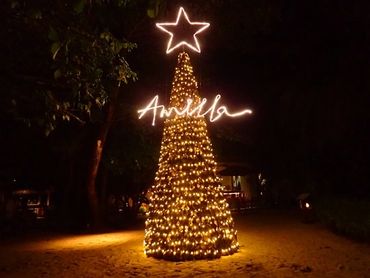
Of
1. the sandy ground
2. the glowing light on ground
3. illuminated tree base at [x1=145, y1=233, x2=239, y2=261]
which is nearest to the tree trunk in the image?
the glowing light on ground

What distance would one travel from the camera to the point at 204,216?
400 inches

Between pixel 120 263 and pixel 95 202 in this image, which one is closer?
pixel 120 263

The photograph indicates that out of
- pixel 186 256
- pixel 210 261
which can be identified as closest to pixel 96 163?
pixel 186 256

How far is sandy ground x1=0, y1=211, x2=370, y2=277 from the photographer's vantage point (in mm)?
8648

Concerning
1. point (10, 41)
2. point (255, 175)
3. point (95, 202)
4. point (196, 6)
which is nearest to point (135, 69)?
point (196, 6)

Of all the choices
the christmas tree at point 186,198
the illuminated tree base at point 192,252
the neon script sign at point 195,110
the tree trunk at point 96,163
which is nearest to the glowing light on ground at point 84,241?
the tree trunk at point 96,163

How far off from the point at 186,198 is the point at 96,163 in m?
7.30

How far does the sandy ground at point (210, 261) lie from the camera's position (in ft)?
28.4

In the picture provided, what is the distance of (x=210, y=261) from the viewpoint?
9672 mm

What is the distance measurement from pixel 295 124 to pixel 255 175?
1357 centimetres

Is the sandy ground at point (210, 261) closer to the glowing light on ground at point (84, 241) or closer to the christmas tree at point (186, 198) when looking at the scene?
the glowing light on ground at point (84, 241)

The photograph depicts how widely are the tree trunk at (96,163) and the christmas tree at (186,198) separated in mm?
5226

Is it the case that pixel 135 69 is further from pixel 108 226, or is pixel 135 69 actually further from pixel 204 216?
pixel 204 216

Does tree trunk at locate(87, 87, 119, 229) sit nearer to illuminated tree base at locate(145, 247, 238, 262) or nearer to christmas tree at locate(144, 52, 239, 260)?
christmas tree at locate(144, 52, 239, 260)
